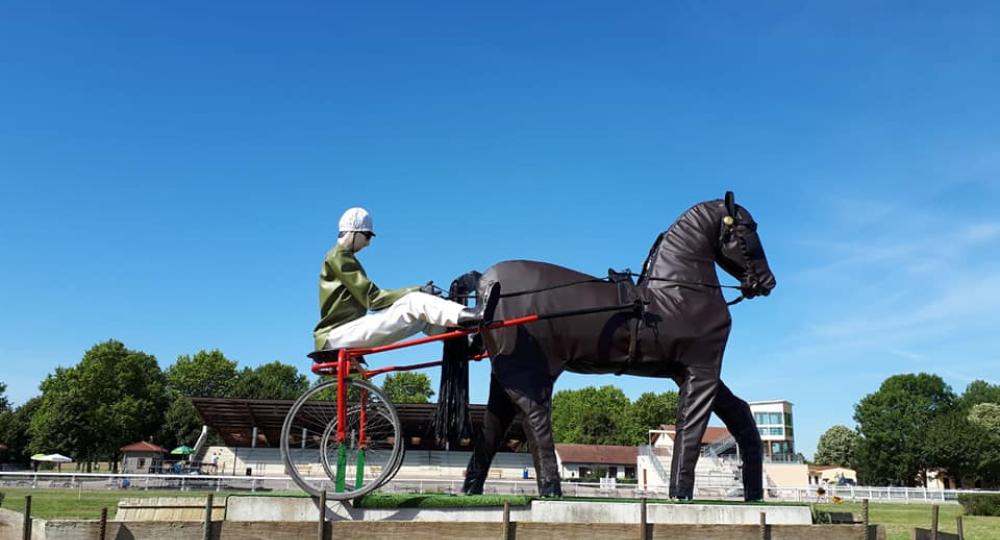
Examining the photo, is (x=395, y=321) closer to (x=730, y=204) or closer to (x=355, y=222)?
(x=355, y=222)

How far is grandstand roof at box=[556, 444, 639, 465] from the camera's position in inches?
2509

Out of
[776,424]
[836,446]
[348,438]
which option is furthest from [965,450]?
[348,438]

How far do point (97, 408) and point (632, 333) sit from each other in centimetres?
5944

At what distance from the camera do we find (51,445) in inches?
2162

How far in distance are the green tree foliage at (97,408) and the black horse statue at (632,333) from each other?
57.5 m

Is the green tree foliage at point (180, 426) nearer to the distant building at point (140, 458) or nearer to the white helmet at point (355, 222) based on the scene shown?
the distant building at point (140, 458)

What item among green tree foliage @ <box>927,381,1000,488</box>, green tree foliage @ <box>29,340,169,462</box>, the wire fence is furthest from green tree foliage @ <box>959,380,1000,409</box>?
green tree foliage @ <box>29,340,169,462</box>

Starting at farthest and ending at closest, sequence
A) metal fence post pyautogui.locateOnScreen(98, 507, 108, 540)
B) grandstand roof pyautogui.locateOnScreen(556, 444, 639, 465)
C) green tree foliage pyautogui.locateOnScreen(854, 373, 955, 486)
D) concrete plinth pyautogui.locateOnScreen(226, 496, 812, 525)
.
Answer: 1. grandstand roof pyautogui.locateOnScreen(556, 444, 639, 465)
2. green tree foliage pyautogui.locateOnScreen(854, 373, 955, 486)
3. concrete plinth pyautogui.locateOnScreen(226, 496, 812, 525)
4. metal fence post pyautogui.locateOnScreen(98, 507, 108, 540)

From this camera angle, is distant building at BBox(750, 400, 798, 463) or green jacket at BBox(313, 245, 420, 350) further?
distant building at BBox(750, 400, 798, 463)

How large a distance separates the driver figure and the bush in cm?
3267

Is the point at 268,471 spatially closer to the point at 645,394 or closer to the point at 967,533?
the point at 967,533

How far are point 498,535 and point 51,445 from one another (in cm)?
5974

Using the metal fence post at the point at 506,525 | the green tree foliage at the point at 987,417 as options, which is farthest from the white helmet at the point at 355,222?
Answer: the green tree foliage at the point at 987,417

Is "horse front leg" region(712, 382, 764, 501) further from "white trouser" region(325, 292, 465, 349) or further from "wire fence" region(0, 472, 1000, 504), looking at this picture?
"wire fence" region(0, 472, 1000, 504)
